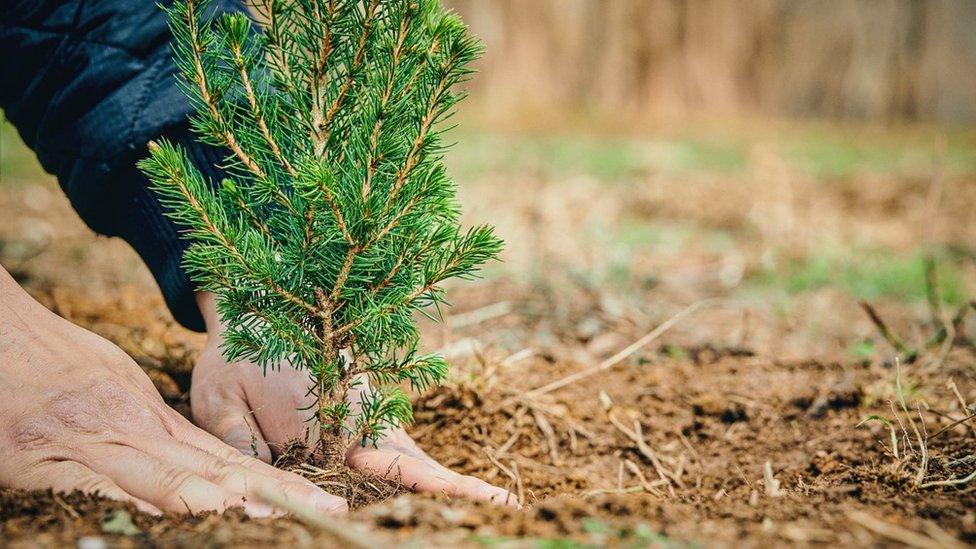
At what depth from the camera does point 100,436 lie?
1.42m

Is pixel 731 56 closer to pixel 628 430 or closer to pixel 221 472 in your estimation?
pixel 628 430

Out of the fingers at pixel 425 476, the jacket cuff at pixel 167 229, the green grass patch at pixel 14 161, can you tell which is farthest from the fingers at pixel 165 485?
the green grass patch at pixel 14 161

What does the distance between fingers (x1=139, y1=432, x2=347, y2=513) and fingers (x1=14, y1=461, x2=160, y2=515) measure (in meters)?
0.11

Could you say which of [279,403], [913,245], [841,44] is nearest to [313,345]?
[279,403]

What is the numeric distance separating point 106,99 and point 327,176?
974 millimetres

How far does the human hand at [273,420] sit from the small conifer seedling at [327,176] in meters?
0.20

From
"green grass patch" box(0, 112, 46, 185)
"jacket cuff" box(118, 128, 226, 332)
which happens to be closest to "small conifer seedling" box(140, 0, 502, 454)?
"jacket cuff" box(118, 128, 226, 332)

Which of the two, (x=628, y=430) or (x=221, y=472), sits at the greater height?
(x=628, y=430)

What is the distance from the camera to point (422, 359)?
1.42 metres

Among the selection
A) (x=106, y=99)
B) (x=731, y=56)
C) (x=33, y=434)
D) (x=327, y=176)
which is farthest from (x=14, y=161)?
(x=731, y=56)

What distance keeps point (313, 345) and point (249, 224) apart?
0.27 meters

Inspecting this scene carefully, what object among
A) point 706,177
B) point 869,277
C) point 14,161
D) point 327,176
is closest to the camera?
point 327,176

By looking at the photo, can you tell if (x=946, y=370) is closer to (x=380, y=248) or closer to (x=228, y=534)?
(x=380, y=248)

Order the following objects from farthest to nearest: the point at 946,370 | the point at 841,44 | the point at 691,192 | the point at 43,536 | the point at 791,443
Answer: the point at 841,44, the point at 691,192, the point at 946,370, the point at 791,443, the point at 43,536
